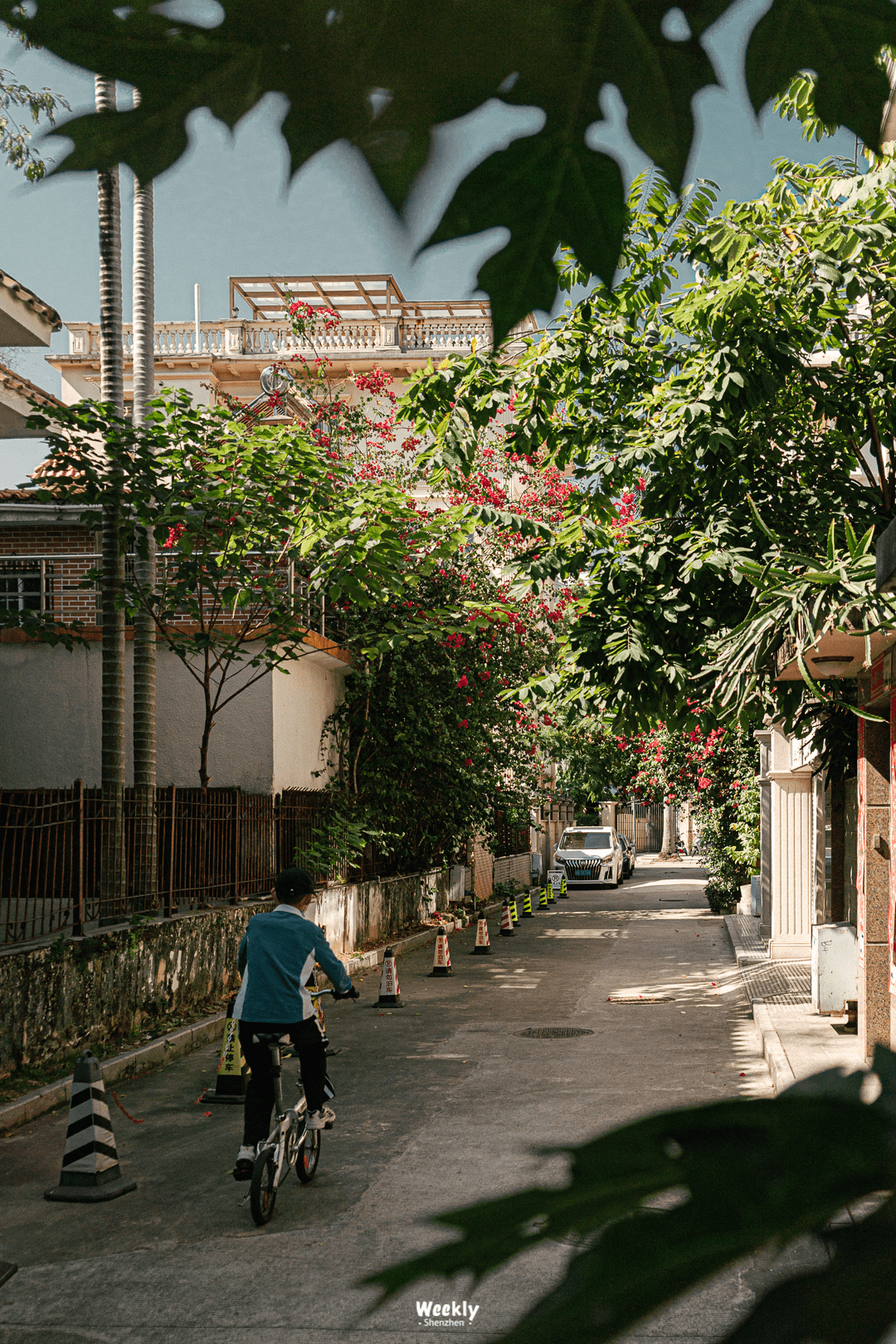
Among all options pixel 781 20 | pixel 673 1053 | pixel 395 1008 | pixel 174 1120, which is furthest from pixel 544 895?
pixel 781 20

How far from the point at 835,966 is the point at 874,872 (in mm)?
2315

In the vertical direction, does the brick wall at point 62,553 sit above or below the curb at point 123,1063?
above

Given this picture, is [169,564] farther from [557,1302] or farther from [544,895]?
[544,895]

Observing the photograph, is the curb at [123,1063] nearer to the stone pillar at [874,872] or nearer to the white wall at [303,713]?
the white wall at [303,713]

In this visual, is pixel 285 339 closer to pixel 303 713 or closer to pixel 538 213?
pixel 538 213

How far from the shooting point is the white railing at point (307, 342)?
694 mm

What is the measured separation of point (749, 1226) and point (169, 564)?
12.9 m

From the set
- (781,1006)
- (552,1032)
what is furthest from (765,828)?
(552,1032)

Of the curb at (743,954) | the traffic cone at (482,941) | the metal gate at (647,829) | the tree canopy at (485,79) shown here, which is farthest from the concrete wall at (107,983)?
the metal gate at (647,829)

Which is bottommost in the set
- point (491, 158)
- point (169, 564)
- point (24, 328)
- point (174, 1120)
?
point (174, 1120)

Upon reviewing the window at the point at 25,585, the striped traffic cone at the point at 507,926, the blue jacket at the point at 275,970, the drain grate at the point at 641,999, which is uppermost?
the window at the point at 25,585

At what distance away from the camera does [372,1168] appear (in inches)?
254

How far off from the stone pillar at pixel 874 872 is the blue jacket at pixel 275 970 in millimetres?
4059

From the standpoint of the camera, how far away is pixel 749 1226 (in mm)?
290
